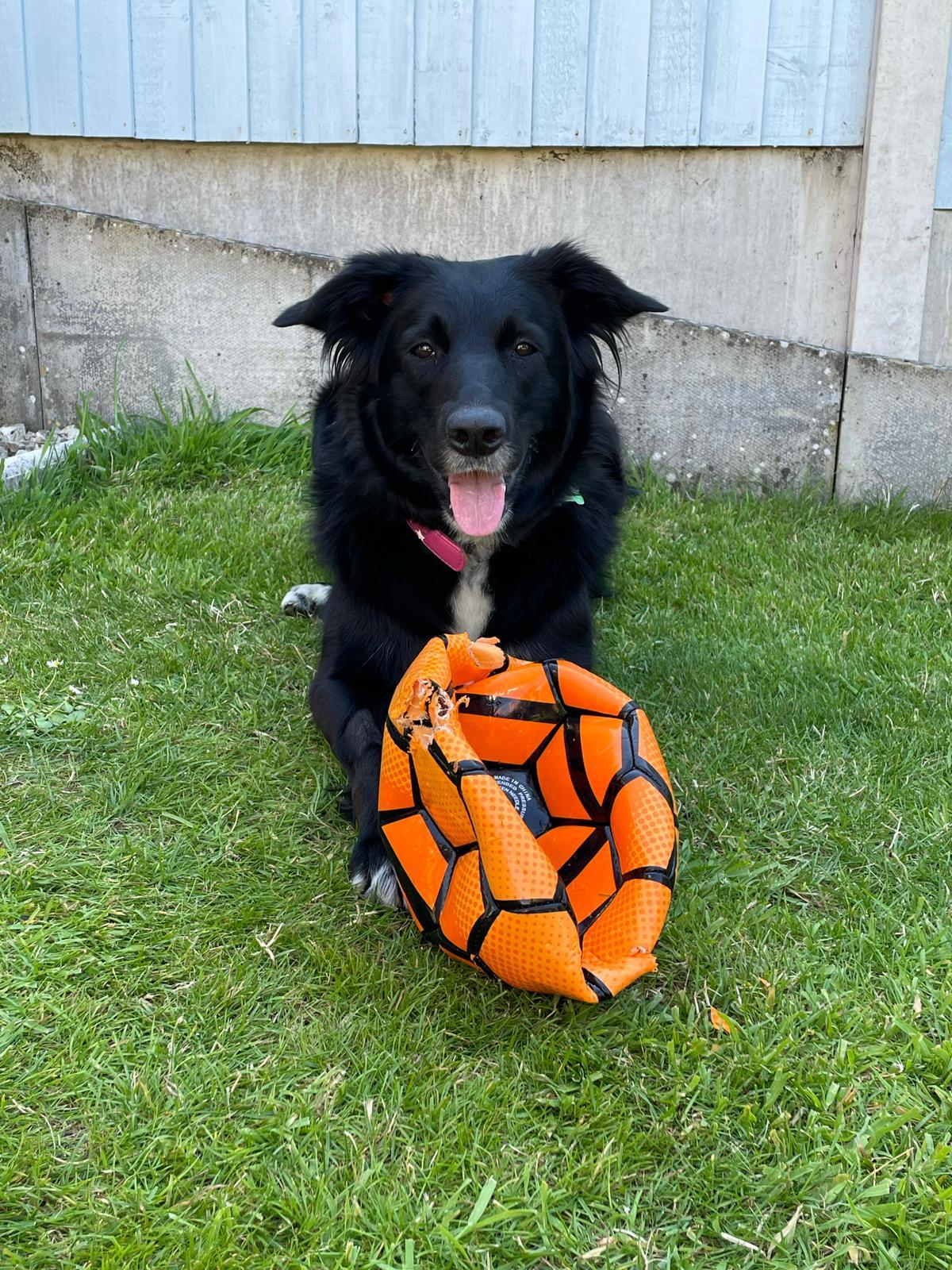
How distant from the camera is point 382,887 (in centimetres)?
204

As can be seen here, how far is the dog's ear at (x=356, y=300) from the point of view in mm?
2641

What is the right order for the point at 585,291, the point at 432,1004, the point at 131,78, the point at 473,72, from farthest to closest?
the point at 131,78, the point at 473,72, the point at 585,291, the point at 432,1004

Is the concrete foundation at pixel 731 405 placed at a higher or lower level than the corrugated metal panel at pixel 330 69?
lower

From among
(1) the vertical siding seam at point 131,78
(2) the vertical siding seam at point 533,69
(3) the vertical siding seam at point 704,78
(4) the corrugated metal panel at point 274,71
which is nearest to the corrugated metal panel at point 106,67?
(1) the vertical siding seam at point 131,78

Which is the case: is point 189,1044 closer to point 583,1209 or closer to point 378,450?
point 583,1209

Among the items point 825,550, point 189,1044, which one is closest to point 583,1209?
point 189,1044

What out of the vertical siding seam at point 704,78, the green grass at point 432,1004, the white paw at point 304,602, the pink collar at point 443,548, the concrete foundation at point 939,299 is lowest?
the green grass at point 432,1004

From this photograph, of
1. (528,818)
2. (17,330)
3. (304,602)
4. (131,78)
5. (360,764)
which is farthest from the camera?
(17,330)

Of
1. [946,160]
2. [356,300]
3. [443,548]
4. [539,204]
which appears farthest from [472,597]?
[946,160]

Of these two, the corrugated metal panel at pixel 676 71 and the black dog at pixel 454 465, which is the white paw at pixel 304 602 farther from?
the corrugated metal panel at pixel 676 71

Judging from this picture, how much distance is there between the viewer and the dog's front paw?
2025 mm

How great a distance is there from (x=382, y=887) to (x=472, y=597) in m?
0.86

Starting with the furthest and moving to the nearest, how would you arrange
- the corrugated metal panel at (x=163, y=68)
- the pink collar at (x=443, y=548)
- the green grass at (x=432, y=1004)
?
1. the corrugated metal panel at (x=163, y=68)
2. the pink collar at (x=443, y=548)
3. the green grass at (x=432, y=1004)

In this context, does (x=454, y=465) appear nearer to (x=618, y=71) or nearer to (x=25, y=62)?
(x=618, y=71)
